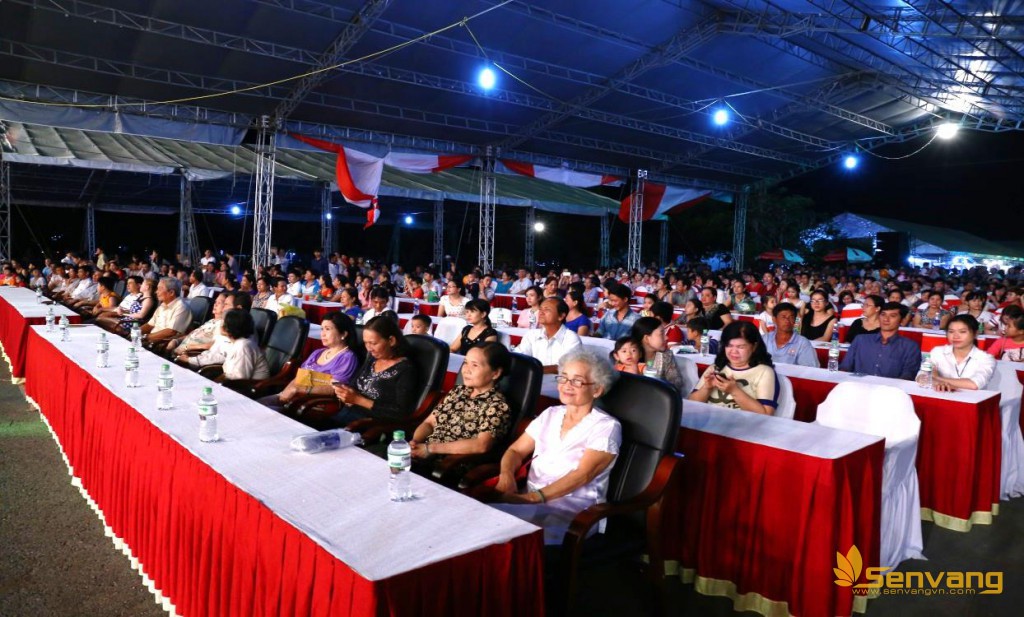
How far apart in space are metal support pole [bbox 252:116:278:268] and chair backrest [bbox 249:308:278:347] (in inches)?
348

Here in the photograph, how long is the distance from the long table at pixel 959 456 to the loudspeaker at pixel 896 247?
29.5 metres

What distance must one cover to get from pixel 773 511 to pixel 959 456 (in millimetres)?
1535

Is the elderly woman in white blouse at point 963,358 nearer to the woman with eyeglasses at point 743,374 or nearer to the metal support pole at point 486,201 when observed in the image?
the woman with eyeglasses at point 743,374

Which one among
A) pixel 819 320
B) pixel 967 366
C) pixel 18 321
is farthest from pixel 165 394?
pixel 819 320

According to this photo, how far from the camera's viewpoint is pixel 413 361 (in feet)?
12.7

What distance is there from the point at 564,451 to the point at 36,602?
6.80ft

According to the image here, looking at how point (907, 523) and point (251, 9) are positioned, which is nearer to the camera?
point (907, 523)

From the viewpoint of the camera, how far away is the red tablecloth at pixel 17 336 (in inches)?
257

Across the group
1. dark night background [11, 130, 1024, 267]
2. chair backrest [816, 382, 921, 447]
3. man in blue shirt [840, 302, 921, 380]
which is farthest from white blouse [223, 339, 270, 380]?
dark night background [11, 130, 1024, 267]

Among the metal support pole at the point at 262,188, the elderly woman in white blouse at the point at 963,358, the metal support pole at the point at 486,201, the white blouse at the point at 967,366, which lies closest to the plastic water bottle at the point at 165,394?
the elderly woman in white blouse at the point at 963,358

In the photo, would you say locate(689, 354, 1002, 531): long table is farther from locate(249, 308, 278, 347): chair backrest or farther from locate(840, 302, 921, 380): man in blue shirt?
locate(249, 308, 278, 347): chair backrest

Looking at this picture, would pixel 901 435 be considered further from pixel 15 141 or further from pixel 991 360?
pixel 15 141

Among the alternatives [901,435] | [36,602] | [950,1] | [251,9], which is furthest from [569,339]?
[950,1]

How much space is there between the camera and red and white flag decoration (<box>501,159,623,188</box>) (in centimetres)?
1770
